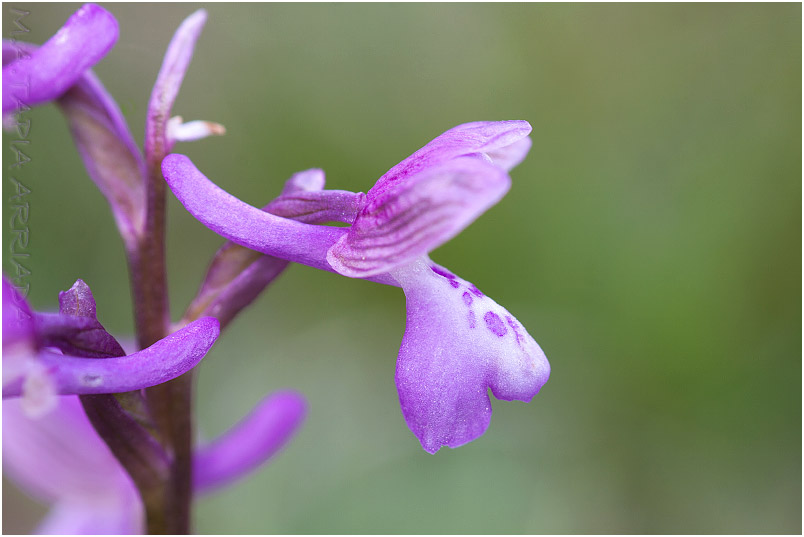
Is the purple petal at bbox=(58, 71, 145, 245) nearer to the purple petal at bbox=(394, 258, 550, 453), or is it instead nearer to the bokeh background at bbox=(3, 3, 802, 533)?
the purple petal at bbox=(394, 258, 550, 453)

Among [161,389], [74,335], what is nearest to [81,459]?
[161,389]

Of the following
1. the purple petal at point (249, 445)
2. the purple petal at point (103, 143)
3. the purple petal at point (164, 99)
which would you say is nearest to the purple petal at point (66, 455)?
the purple petal at point (249, 445)

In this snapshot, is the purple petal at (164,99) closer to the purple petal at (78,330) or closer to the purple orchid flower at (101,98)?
the purple orchid flower at (101,98)

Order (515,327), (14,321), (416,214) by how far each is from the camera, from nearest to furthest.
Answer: (14,321), (416,214), (515,327)

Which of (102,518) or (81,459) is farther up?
Result: (81,459)

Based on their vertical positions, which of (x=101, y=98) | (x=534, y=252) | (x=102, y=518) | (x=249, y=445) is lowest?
(x=102, y=518)

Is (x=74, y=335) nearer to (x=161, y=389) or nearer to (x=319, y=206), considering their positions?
(x=161, y=389)

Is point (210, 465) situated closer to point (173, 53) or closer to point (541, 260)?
point (173, 53)
